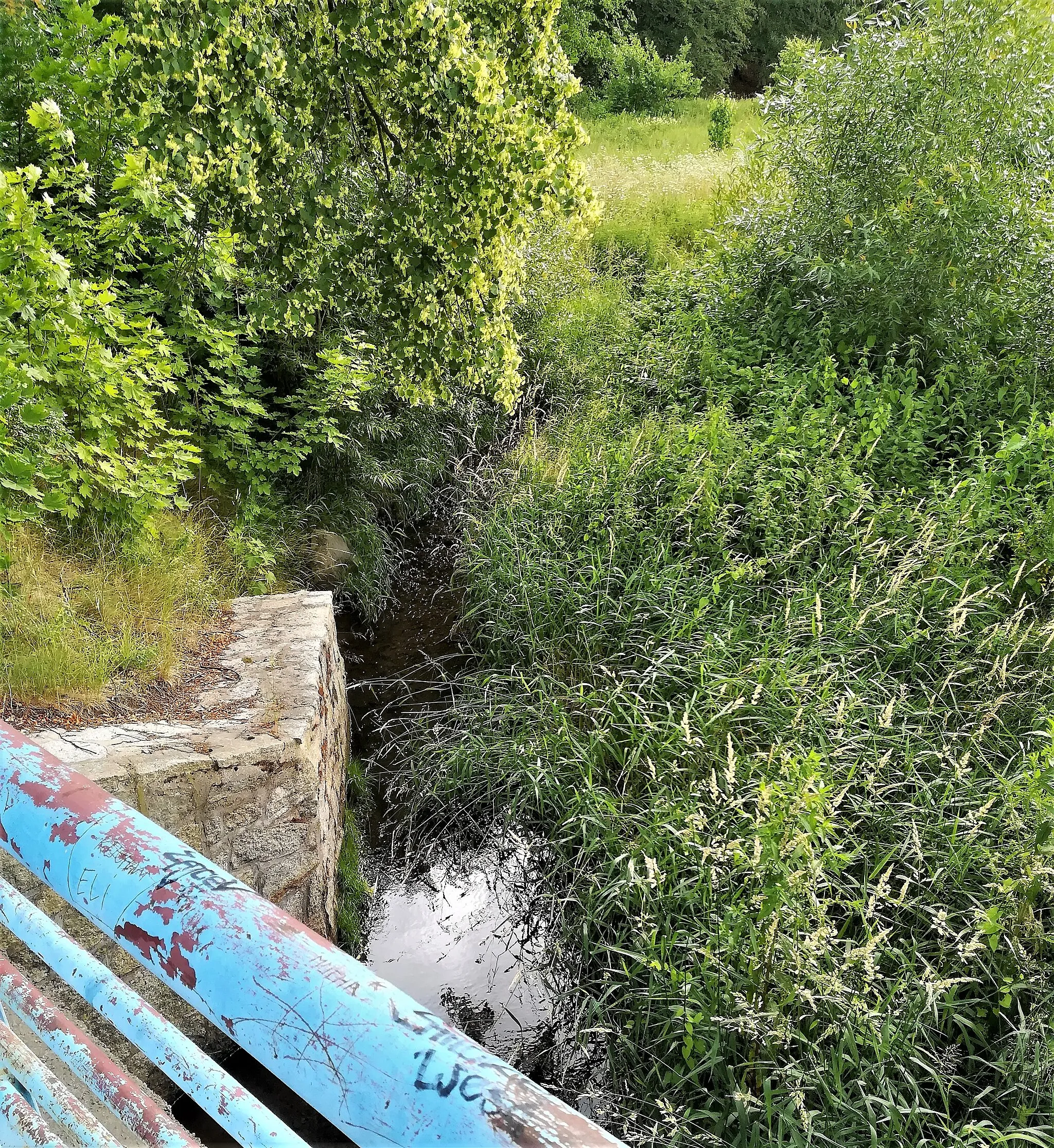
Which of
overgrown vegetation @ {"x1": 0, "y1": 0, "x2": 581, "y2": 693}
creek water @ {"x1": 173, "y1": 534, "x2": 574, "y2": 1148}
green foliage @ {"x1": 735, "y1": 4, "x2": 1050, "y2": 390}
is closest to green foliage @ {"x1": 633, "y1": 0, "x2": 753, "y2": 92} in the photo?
green foliage @ {"x1": 735, "y1": 4, "x2": 1050, "y2": 390}

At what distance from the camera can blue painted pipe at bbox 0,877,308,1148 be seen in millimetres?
596

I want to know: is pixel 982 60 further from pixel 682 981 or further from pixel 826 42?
pixel 826 42

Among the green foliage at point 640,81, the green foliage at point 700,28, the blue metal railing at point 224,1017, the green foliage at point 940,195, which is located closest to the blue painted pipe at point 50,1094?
the blue metal railing at point 224,1017

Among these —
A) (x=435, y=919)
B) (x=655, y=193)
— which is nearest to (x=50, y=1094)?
(x=435, y=919)

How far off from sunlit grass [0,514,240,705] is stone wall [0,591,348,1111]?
0.77 feet

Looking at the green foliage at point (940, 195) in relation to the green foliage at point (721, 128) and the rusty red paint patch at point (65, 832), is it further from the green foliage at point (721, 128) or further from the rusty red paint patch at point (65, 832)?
the green foliage at point (721, 128)

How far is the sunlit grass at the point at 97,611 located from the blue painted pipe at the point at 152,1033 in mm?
2577

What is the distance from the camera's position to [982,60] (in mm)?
6074

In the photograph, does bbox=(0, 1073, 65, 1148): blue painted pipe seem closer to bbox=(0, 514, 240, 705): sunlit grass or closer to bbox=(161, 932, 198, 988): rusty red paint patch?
bbox=(161, 932, 198, 988): rusty red paint patch

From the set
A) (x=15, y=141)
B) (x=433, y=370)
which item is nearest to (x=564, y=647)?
(x=433, y=370)

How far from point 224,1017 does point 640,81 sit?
26.5 meters

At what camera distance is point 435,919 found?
13.1 ft

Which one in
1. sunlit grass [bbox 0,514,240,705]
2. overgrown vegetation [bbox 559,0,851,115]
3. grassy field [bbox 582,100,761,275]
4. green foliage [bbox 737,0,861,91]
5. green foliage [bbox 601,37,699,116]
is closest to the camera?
sunlit grass [bbox 0,514,240,705]

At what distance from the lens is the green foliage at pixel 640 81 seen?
23.0m
